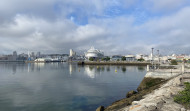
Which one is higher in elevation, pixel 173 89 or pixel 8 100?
pixel 173 89

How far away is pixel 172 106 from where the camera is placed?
9695 millimetres

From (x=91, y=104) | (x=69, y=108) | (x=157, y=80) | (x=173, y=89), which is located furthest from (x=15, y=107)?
(x=157, y=80)

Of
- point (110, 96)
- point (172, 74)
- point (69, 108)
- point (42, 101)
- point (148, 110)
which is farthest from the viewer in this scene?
point (172, 74)

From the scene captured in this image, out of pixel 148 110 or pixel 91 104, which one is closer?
pixel 148 110

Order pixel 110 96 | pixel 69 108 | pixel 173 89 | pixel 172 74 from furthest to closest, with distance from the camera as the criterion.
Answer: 1. pixel 172 74
2. pixel 110 96
3. pixel 69 108
4. pixel 173 89

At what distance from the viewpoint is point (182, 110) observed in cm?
894

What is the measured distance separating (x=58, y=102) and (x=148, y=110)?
12.9 meters

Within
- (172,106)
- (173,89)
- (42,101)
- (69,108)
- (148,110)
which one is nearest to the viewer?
(148,110)

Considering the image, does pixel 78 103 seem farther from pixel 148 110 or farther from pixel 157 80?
pixel 157 80

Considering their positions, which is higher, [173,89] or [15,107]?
[173,89]

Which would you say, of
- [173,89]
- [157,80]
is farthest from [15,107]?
[157,80]

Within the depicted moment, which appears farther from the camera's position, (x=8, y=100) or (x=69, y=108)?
(x=8, y=100)

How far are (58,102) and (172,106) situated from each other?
540 inches

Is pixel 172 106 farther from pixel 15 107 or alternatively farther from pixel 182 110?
pixel 15 107
